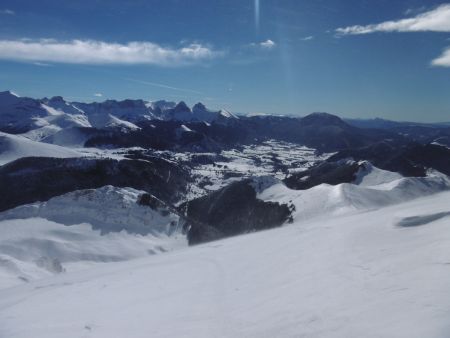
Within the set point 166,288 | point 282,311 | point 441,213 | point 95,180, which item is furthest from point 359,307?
point 95,180

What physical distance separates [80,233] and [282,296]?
186ft

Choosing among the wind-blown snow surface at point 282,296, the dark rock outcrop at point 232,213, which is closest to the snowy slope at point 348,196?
the dark rock outcrop at point 232,213

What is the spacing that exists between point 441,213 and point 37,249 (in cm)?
5263

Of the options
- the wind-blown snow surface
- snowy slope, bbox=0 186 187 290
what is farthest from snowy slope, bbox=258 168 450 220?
the wind-blown snow surface

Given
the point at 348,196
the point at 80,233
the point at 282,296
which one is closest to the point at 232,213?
the point at 348,196

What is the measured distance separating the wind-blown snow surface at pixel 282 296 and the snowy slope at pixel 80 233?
2610 centimetres

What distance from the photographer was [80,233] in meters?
66.3

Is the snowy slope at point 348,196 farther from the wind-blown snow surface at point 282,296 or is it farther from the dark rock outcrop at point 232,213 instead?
the wind-blown snow surface at point 282,296

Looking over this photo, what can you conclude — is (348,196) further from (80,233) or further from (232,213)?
(80,233)

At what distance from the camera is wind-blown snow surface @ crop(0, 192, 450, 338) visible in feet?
38.2

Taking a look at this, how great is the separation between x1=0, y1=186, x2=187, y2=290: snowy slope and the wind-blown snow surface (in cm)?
2610

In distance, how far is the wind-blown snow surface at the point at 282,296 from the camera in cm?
1165

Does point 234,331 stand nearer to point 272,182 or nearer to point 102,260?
point 102,260

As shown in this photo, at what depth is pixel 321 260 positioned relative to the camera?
2155 centimetres
